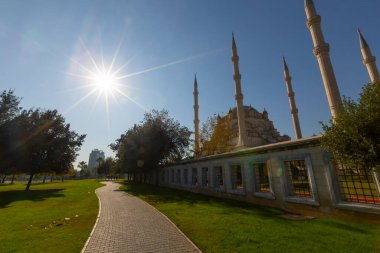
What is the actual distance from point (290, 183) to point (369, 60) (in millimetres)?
33549

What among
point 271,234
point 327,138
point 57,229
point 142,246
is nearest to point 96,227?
point 57,229

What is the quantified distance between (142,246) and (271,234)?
460 centimetres

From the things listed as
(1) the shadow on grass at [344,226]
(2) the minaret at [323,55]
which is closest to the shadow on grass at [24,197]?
(1) the shadow on grass at [344,226]

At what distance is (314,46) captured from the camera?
82.3 ft

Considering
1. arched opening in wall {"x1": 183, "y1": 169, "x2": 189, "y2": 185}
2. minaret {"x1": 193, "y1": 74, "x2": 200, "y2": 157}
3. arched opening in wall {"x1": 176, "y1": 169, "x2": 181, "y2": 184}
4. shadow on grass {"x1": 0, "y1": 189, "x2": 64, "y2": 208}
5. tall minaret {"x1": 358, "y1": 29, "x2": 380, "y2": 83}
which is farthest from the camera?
minaret {"x1": 193, "y1": 74, "x2": 200, "y2": 157}

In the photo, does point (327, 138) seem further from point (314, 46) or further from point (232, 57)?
point (232, 57)

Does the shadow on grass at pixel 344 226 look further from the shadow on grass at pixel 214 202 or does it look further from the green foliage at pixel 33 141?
the green foliage at pixel 33 141

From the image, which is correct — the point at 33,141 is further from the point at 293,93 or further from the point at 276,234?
the point at 293,93

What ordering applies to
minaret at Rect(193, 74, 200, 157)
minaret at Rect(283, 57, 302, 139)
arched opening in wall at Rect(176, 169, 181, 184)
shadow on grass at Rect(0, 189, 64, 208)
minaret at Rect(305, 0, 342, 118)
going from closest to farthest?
shadow on grass at Rect(0, 189, 64, 208) → minaret at Rect(305, 0, 342, 118) → arched opening in wall at Rect(176, 169, 181, 184) → minaret at Rect(283, 57, 302, 139) → minaret at Rect(193, 74, 200, 157)

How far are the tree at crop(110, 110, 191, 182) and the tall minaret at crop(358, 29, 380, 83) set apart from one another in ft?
101

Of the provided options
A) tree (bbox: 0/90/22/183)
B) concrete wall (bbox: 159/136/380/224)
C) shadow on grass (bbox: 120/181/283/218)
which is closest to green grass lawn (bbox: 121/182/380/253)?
concrete wall (bbox: 159/136/380/224)

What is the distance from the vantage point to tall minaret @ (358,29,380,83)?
105 feet

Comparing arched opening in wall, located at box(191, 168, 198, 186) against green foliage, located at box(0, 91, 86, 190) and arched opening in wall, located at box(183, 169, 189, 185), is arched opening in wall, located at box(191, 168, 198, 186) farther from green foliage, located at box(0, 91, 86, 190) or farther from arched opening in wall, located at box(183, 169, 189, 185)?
green foliage, located at box(0, 91, 86, 190)

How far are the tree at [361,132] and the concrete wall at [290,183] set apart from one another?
2872 millimetres
